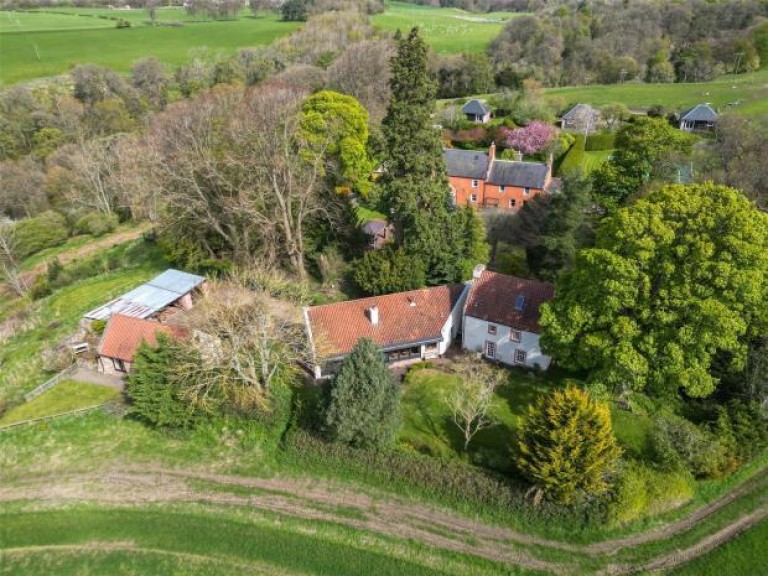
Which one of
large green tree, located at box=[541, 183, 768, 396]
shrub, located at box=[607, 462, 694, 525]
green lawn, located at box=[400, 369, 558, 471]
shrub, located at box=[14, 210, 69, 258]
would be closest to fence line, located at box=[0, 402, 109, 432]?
green lawn, located at box=[400, 369, 558, 471]

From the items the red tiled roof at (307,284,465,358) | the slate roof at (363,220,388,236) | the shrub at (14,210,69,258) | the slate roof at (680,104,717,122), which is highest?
the slate roof at (680,104,717,122)

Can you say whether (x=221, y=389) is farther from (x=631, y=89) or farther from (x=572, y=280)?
(x=631, y=89)

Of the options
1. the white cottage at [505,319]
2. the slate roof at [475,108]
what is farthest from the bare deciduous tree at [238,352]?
the slate roof at [475,108]

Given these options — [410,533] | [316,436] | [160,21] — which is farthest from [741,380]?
[160,21]

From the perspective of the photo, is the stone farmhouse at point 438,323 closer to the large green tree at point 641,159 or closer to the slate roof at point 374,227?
the slate roof at point 374,227

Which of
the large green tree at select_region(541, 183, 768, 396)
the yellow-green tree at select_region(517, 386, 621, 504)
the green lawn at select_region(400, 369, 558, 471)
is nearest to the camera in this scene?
the yellow-green tree at select_region(517, 386, 621, 504)

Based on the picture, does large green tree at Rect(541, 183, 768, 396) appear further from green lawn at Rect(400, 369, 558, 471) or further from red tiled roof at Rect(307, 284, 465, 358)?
red tiled roof at Rect(307, 284, 465, 358)
